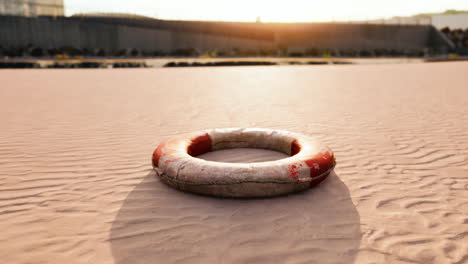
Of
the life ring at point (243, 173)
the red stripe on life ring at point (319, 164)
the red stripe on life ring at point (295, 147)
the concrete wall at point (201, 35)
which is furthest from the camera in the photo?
the concrete wall at point (201, 35)

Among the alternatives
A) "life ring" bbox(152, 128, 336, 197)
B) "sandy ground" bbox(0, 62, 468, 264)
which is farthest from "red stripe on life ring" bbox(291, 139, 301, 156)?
"sandy ground" bbox(0, 62, 468, 264)

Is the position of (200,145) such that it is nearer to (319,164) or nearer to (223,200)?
(223,200)

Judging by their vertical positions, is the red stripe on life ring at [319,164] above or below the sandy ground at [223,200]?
above

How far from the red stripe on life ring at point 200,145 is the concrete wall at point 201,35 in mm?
30795

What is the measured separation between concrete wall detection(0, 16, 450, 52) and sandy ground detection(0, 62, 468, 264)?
2800 centimetres

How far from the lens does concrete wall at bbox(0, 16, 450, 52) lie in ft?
101

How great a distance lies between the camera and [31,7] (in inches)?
1475

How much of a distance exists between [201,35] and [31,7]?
64.1ft

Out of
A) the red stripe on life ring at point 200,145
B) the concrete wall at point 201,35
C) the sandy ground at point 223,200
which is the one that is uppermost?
the concrete wall at point 201,35

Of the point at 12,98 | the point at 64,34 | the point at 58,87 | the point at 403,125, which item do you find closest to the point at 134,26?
the point at 64,34

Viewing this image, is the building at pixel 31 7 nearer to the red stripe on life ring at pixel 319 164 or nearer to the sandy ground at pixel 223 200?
the sandy ground at pixel 223 200

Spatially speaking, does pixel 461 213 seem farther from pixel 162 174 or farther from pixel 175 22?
pixel 175 22

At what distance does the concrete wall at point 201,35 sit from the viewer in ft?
101

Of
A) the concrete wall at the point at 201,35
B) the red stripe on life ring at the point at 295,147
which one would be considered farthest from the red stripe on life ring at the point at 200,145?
the concrete wall at the point at 201,35
